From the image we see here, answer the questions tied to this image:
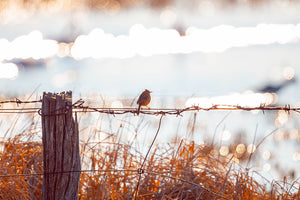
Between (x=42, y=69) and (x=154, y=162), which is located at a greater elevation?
(x=42, y=69)

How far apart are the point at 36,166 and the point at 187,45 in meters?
31.4

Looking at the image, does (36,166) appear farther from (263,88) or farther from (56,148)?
(263,88)

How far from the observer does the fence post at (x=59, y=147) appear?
103 inches

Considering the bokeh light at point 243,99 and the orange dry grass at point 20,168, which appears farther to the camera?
the bokeh light at point 243,99

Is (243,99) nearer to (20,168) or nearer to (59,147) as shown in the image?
(20,168)

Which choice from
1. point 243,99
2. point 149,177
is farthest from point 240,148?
point 149,177

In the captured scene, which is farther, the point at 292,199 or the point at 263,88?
the point at 263,88

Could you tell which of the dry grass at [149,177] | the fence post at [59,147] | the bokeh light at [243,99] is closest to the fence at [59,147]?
→ the fence post at [59,147]

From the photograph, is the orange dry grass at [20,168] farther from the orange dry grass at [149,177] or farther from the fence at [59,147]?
the fence at [59,147]

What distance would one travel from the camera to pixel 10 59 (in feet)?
91.9

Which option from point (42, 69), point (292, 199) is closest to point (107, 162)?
point (292, 199)

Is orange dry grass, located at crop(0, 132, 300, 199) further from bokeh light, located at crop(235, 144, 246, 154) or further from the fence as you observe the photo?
bokeh light, located at crop(235, 144, 246, 154)

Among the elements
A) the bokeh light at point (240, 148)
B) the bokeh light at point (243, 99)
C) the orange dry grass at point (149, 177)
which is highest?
the bokeh light at point (243, 99)

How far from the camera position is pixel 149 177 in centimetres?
348
